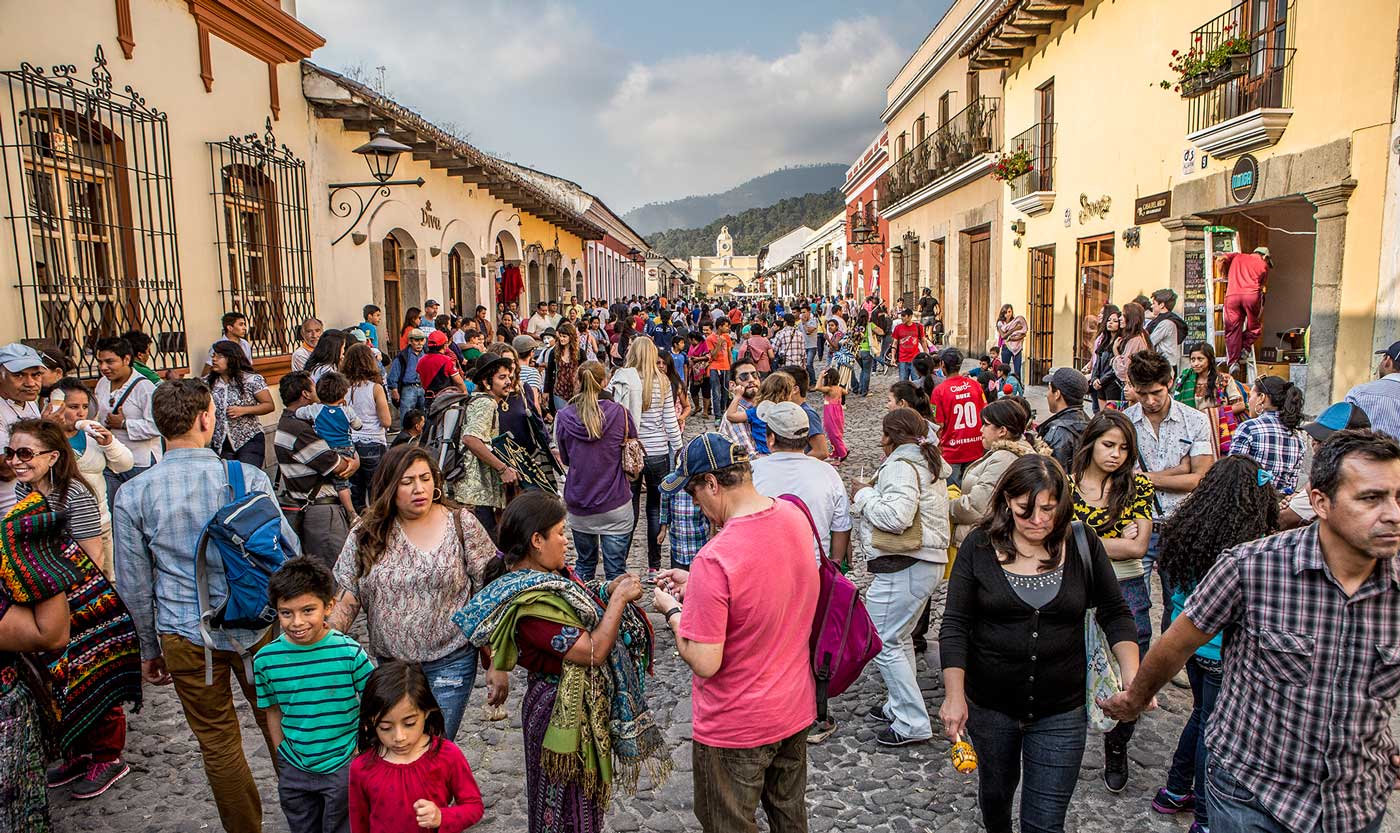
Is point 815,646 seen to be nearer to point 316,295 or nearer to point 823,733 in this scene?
point 823,733

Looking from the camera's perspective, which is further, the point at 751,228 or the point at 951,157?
the point at 751,228

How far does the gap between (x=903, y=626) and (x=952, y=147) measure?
18.7 metres

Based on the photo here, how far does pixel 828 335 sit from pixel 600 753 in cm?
1592

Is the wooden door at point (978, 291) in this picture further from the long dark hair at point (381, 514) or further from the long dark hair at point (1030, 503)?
the long dark hair at point (381, 514)

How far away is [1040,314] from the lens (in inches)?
642

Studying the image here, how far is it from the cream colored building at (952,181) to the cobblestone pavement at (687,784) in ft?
50.0

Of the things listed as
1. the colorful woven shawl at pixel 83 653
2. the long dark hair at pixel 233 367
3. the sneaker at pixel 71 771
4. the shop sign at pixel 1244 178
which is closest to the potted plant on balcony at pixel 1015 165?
the shop sign at pixel 1244 178

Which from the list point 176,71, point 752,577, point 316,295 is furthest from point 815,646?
point 316,295

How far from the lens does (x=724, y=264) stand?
123625 mm

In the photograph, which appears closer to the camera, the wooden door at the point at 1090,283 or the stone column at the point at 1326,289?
the stone column at the point at 1326,289

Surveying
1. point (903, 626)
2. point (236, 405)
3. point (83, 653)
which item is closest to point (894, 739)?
point (903, 626)

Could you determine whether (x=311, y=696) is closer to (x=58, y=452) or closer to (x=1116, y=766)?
(x=58, y=452)

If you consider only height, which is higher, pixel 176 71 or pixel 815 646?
pixel 176 71

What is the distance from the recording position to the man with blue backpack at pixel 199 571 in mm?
3135
